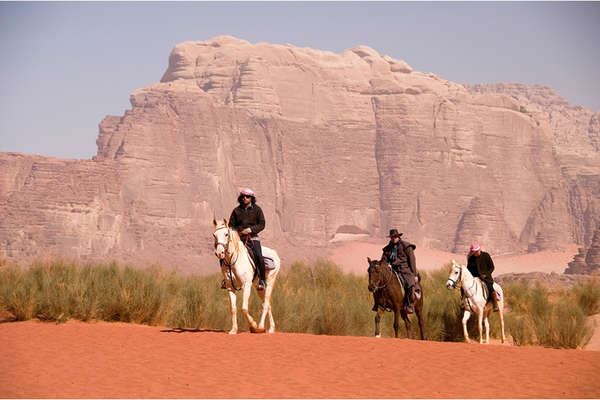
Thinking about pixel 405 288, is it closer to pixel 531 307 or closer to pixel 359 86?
pixel 531 307

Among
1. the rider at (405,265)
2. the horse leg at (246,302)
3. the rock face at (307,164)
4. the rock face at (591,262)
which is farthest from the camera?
the rock face at (307,164)

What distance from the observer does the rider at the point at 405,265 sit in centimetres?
1728

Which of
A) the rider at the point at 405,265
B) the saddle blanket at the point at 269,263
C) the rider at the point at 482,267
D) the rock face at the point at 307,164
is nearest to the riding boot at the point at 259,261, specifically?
the saddle blanket at the point at 269,263

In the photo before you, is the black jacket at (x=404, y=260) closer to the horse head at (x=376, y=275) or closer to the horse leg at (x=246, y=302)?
the horse head at (x=376, y=275)

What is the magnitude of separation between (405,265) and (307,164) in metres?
134

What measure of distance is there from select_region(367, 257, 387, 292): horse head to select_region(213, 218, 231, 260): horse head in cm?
276

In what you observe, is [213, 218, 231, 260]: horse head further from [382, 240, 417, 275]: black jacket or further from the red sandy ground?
[382, 240, 417, 275]: black jacket

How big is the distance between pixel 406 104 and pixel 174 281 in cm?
13555

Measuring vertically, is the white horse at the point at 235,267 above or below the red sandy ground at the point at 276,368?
above

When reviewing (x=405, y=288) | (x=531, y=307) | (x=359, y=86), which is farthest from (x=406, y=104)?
(x=405, y=288)

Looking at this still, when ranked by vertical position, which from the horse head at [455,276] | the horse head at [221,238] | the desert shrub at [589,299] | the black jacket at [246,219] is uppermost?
the black jacket at [246,219]

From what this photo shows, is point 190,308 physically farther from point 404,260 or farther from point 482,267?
point 482,267

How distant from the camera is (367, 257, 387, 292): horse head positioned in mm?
16562

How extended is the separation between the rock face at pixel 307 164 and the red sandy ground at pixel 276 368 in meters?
109
